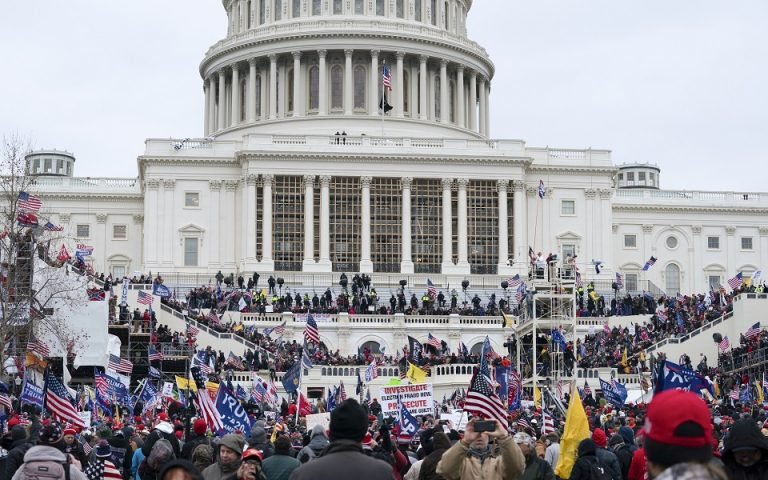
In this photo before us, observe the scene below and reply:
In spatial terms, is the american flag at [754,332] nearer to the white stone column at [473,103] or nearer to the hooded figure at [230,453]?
the hooded figure at [230,453]

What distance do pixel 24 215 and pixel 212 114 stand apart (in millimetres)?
59249

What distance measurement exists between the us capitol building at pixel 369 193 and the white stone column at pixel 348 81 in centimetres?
21

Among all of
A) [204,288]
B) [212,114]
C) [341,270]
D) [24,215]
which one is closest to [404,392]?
[24,215]

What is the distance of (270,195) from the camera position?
93.8 metres

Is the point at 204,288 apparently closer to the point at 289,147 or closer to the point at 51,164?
the point at 289,147

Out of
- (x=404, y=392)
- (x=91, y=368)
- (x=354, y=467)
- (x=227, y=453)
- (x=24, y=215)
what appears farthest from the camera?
(x=91, y=368)

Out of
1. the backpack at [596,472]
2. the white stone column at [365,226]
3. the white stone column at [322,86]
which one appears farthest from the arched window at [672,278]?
the backpack at [596,472]

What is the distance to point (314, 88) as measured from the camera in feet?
359

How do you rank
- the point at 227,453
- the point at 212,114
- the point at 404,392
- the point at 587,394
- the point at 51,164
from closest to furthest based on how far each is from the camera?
the point at 227,453
the point at 404,392
the point at 587,394
the point at 212,114
the point at 51,164

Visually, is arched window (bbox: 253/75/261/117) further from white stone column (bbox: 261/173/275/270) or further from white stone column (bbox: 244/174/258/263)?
white stone column (bbox: 244/174/258/263)

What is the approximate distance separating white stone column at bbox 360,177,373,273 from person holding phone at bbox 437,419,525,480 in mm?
78273

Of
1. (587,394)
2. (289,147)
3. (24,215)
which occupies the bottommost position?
(587,394)

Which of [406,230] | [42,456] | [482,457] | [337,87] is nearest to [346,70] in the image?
[337,87]

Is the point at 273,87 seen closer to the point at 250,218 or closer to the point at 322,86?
the point at 322,86
